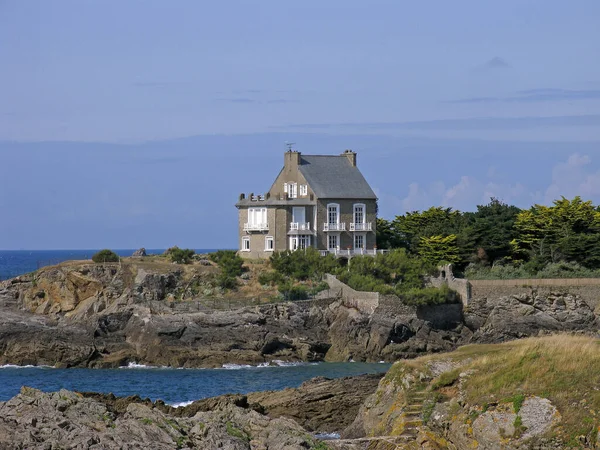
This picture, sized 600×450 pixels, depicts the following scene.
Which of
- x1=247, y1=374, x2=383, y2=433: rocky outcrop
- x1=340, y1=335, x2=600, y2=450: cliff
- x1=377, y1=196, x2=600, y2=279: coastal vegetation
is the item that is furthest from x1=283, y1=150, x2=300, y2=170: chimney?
x1=340, y1=335, x2=600, y2=450: cliff

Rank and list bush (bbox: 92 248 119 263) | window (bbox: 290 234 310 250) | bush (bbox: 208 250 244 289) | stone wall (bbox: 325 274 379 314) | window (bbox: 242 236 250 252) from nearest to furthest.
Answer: stone wall (bbox: 325 274 379 314) < bush (bbox: 208 250 244 289) < bush (bbox: 92 248 119 263) < window (bbox: 290 234 310 250) < window (bbox: 242 236 250 252)

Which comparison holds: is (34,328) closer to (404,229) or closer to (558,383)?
(404,229)

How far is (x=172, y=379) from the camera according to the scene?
48.8 metres

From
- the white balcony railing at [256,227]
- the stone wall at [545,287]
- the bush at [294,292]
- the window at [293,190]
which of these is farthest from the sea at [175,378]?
the window at [293,190]

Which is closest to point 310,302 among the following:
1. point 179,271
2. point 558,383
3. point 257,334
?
point 257,334

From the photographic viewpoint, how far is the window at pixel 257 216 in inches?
2623

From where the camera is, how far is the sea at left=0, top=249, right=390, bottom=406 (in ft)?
147

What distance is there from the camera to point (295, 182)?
67.4 meters

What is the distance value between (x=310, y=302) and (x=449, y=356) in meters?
26.3

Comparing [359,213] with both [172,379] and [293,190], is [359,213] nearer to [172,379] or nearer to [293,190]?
[293,190]

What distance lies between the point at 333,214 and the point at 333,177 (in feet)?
8.02

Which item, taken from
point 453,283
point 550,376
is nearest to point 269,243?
point 453,283

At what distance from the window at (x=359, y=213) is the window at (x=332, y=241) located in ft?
4.97

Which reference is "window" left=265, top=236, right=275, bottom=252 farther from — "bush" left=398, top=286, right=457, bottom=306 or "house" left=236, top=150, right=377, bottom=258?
"bush" left=398, top=286, right=457, bottom=306
